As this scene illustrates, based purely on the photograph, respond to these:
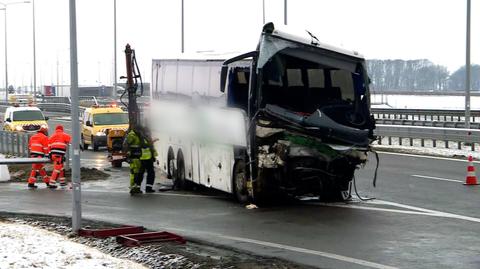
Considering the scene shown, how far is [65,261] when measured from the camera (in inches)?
408

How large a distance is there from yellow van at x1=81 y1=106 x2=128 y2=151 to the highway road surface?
43.2ft

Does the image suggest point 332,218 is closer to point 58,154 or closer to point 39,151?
point 58,154

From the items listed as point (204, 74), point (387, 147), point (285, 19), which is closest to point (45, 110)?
point (285, 19)

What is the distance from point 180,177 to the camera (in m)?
20.1

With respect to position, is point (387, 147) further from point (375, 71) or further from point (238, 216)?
point (375, 71)

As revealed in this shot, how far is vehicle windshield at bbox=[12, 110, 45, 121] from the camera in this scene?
3984 cm

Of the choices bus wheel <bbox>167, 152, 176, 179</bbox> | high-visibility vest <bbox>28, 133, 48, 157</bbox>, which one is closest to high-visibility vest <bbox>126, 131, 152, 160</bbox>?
bus wheel <bbox>167, 152, 176, 179</bbox>

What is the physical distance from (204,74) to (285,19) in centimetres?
1987

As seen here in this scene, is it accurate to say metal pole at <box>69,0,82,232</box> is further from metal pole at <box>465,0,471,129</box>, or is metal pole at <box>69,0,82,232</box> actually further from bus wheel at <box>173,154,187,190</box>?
metal pole at <box>465,0,471,129</box>

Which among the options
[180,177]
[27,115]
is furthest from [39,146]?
[27,115]

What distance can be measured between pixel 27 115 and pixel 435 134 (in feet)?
64.6

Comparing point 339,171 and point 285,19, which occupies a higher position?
point 285,19

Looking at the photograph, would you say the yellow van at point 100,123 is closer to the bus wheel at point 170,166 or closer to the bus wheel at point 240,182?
the bus wheel at point 170,166

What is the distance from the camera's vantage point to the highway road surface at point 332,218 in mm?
10805
